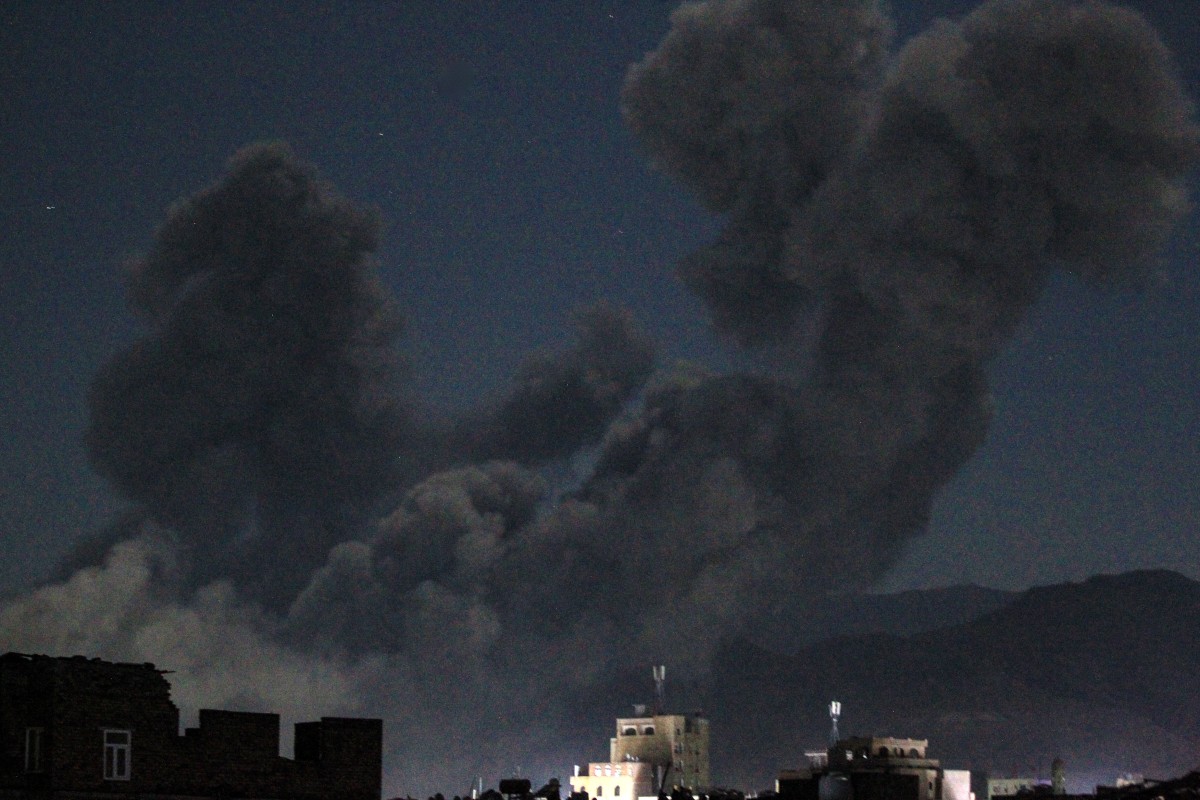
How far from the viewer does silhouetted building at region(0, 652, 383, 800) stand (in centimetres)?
4219

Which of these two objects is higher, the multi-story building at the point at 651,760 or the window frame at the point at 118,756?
the multi-story building at the point at 651,760

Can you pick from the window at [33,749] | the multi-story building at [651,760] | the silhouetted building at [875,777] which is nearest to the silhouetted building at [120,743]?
the window at [33,749]

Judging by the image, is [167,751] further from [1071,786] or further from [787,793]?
[1071,786]

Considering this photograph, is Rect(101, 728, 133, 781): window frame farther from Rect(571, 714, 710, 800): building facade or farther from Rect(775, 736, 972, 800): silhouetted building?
Rect(571, 714, 710, 800): building facade

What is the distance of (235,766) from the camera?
146ft

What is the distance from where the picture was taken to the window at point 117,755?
42.7m

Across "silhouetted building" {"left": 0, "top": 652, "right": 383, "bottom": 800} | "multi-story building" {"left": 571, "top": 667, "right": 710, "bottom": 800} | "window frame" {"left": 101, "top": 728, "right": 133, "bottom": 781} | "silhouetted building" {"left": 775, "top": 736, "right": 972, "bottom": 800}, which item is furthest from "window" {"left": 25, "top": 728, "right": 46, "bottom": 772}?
"multi-story building" {"left": 571, "top": 667, "right": 710, "bottom": 800}

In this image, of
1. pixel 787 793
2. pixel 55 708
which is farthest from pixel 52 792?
pixel 787 793

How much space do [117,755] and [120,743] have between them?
0.25 m

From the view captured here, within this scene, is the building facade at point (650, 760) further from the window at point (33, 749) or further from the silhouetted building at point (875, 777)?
the window at point (33, 749)

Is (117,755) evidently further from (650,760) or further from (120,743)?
(650,760)

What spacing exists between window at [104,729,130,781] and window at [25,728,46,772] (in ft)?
4.30

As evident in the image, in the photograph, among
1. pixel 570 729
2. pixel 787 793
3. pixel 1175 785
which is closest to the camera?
pixel 1175 785

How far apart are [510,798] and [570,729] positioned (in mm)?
140602
